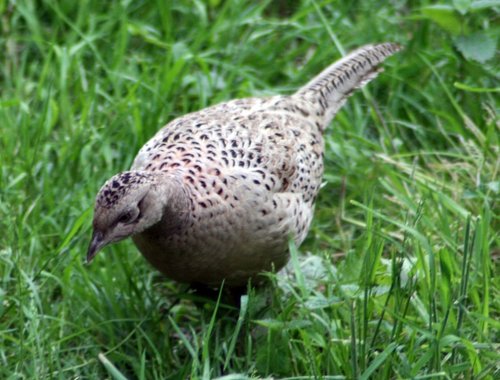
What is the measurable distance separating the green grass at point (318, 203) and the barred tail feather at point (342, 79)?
0.83 feet

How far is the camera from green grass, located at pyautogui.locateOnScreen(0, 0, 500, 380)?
3.78 m

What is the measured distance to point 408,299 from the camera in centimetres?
361

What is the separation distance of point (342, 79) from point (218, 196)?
137 cm

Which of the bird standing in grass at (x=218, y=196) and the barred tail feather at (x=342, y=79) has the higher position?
the barred tail feather at (x=342, y=79)

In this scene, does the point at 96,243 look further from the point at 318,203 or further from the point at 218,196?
the point at 318,203

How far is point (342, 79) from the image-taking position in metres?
5.23

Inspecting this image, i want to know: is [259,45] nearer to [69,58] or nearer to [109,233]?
[69,58]

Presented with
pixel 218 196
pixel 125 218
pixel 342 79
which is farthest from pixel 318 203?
pixel 125 218

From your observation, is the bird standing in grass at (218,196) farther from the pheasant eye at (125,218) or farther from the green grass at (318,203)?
the green grass at (318,203)

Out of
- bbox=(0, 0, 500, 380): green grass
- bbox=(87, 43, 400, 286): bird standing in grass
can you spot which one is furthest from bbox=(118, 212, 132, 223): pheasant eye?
bbox=(0, 0, 500, 380): green grass

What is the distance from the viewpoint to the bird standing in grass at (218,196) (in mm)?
3869

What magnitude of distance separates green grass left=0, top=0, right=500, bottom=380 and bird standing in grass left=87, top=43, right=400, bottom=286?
0.20m

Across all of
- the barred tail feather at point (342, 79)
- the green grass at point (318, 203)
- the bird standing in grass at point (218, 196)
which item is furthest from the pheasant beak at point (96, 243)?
the barred tail feather at point (342, 79)

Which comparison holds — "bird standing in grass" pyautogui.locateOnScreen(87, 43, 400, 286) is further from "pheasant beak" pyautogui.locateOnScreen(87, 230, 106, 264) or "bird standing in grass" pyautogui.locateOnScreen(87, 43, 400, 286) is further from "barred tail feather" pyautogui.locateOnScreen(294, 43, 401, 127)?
"barred tail feather" pyautogui.locateOnScreen(294, 43, 401, 127)
